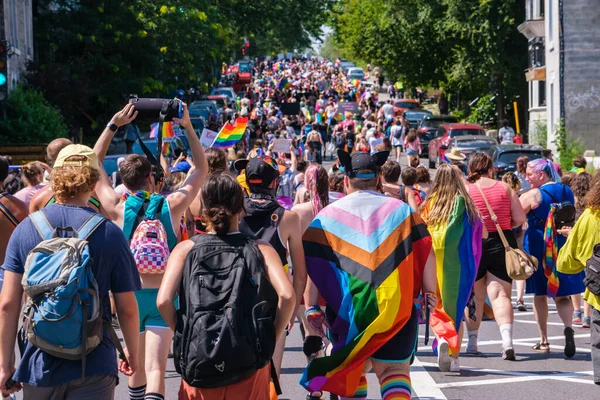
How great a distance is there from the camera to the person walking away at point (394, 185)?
36.5ft

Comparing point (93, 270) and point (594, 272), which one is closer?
point (93, 270)

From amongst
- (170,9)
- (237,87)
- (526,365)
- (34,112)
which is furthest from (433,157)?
(237,87)

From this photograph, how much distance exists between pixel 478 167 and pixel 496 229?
0.57 meters

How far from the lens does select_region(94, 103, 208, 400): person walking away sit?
6449mm

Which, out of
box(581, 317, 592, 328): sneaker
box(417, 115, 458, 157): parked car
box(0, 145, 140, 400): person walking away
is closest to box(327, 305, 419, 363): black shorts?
box(0, 145, 140, 400): person walking away

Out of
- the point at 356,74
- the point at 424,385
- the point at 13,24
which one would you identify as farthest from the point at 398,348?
the point at 356,74

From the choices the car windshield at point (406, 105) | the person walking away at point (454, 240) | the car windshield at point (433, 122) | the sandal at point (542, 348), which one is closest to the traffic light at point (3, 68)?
the person walking away at point (454, 240)

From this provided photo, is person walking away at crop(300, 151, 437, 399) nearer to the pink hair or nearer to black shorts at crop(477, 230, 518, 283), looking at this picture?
the pink hair

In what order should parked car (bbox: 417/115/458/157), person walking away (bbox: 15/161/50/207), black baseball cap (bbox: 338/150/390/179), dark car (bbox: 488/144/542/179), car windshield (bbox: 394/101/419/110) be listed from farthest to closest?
car windshield (bbox: 394/101/419/110)
parked car (bbox: 417/115/458/157)
dark car (bbox: 488/144/542/179)
person walking away (bbox: 15/161/50/207)
black baseball cap (bbox: 338/150/390/179)

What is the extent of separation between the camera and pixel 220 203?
5.15 m

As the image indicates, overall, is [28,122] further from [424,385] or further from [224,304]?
[224,304]

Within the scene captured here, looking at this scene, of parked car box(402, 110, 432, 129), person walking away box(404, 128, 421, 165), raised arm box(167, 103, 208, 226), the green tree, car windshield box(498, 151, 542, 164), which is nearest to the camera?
raised arm box(167, 103, 208, 226)

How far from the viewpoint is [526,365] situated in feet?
31.2

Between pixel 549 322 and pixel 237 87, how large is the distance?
208 feet
